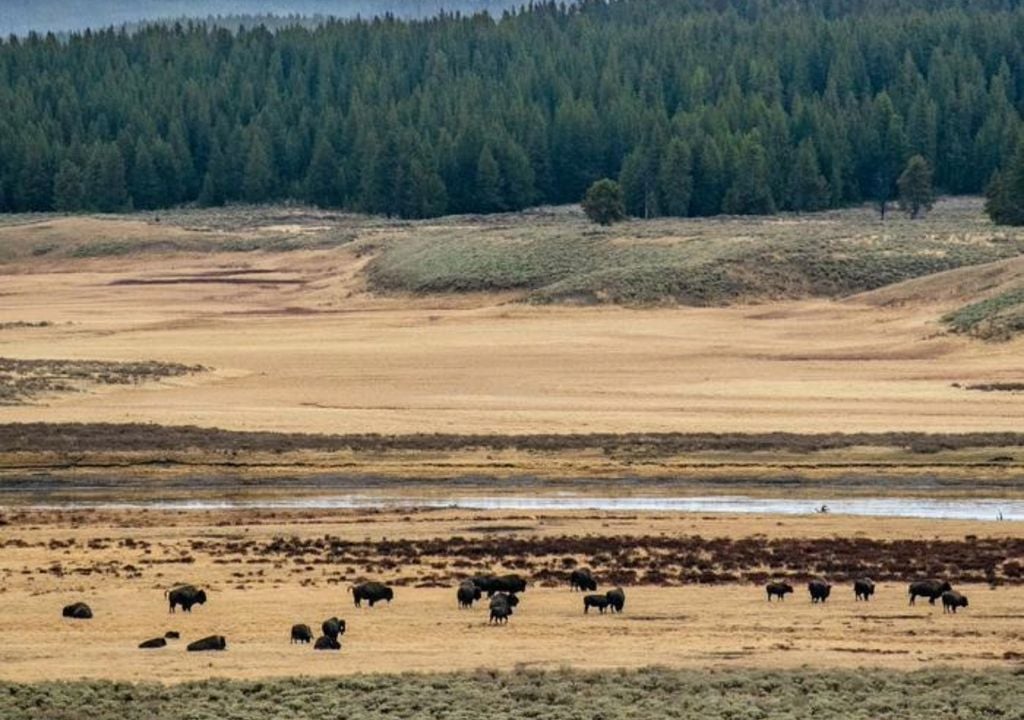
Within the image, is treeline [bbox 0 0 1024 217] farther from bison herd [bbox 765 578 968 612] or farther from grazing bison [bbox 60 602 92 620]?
grazing bison [bbox 60 602 92 620]

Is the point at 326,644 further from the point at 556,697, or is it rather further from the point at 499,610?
the point at 556,697

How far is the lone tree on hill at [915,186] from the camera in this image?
129 metres

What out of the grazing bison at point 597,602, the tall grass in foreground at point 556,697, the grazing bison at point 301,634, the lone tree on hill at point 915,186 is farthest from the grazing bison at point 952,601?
the lone tree on hill at point 915,186

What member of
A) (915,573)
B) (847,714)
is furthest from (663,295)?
(847,714)

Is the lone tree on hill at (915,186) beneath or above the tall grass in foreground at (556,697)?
above

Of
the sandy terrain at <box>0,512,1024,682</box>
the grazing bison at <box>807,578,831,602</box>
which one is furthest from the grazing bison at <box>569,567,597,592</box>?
the grazing bison at <box>807,578,831,602</box>

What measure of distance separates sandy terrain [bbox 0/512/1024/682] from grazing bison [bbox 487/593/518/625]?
0.77ft

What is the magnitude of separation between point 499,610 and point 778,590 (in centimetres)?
444

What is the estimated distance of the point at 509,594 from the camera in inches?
1264

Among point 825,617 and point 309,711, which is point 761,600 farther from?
point 309,711

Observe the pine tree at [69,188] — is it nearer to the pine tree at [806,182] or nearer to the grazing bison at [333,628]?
the pine tree at [806,182]

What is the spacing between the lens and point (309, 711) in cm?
2464

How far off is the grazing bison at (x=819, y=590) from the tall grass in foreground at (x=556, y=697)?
519 centimetres

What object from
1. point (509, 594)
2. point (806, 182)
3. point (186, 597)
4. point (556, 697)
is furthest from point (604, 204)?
point (556, 697)
